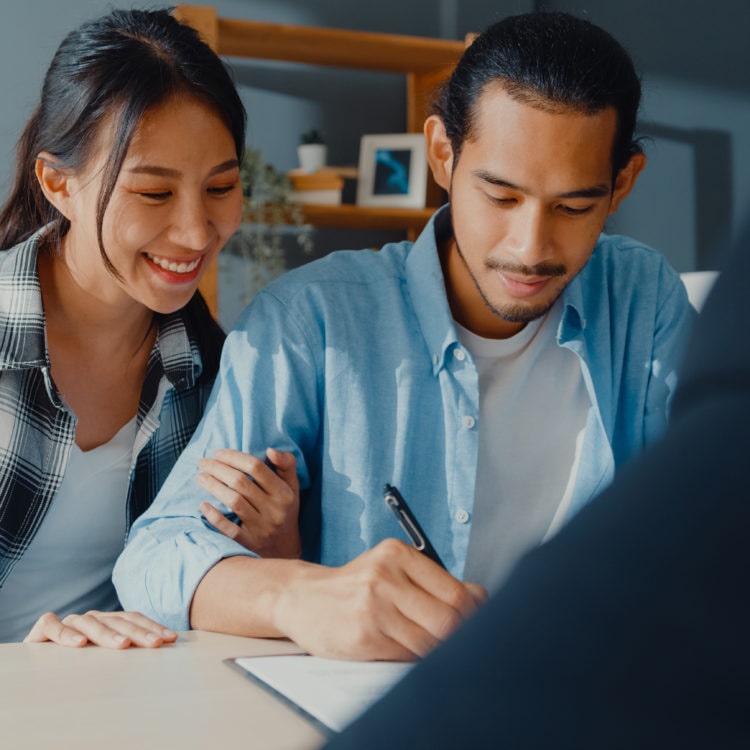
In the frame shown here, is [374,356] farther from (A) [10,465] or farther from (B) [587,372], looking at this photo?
(A) [10,465]

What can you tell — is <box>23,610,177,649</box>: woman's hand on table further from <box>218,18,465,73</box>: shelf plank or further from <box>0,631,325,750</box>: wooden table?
<box>218,18,465,73</box>: shelf plank

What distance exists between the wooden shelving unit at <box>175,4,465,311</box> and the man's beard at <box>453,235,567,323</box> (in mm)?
2328

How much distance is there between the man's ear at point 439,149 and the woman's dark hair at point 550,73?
1.1 inches

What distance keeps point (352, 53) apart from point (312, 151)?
381 millimetres

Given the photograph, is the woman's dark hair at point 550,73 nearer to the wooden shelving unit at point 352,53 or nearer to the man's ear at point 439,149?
the man's ear at point 439,149

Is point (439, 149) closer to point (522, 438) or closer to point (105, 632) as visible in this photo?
point (522, 438)

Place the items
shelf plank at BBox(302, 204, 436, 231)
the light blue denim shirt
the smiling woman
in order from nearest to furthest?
the light blue denim shirt < the smiling woman < shelf plank at BBox(302, 204, 436, 231)

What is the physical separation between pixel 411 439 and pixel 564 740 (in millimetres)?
1229

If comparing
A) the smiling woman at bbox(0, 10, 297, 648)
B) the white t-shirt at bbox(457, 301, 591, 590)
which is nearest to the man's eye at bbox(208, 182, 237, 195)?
the smiling woman at bbox(0, 10, 297, 648)

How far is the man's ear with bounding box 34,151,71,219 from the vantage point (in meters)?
1.59

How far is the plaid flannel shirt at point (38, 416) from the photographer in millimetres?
1521

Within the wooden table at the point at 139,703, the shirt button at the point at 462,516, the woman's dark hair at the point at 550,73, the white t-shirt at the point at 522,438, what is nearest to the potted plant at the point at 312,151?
the woman's dark hair at the point at 550,73

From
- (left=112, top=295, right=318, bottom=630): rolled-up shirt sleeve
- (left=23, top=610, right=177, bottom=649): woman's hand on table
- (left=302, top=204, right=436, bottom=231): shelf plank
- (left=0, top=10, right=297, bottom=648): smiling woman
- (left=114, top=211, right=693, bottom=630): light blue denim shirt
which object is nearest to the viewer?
(left=23, top=610, right=177, bottom=649): woman's hand on table

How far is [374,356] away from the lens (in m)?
1.47
